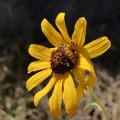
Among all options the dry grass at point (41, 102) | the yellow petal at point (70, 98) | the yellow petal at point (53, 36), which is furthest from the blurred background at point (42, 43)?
the yellow petal at point (70, 98)

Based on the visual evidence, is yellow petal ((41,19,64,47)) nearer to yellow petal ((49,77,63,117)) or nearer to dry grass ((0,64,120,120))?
yellow petal ((49,77,63,117))

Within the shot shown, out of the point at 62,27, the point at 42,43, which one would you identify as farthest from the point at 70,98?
the point at 42,43

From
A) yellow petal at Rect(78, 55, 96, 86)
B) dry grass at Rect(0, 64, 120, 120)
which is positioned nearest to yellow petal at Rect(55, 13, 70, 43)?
yellow petal at Rect(78, 55, 96, 86)

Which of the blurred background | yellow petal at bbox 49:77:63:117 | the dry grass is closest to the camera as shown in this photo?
yellow petal at bbox 49:77:63:117

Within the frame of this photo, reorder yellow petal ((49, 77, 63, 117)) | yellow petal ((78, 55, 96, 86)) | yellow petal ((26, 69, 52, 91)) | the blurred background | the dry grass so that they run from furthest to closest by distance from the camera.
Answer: the blurred background
the dry grass
yellow petal ((26, 69, 52, 91))
yellow petal ((49, 77, 63, 117))
yellow petal ((78, 55, 96, 86))

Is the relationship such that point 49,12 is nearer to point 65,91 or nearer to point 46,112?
point 46,112

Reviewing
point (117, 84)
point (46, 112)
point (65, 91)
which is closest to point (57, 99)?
point (65, 91)
